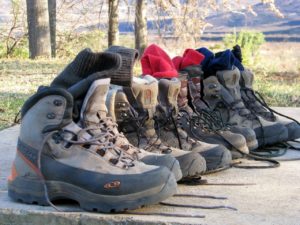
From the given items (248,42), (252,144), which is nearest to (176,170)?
(252,144)

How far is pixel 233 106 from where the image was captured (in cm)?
349

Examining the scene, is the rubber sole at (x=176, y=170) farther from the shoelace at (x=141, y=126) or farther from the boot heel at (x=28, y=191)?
the boot heel at (x=28, y=191)

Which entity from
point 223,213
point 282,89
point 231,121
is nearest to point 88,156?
point 223,213

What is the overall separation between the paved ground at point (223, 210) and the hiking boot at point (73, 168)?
54 millimetres

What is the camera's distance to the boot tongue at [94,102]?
2234mm

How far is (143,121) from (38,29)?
466 inches

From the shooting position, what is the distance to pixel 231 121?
3457 mm

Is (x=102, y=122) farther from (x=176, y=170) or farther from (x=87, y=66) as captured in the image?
(x=176, y=170)

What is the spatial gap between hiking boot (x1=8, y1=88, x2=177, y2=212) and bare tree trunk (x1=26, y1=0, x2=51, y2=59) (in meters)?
11.8

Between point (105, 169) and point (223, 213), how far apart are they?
44 centimetres

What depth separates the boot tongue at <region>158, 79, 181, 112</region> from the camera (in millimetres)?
2848

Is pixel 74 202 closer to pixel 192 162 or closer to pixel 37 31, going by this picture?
pixel 192 162

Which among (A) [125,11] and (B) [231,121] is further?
(A) [125,11]

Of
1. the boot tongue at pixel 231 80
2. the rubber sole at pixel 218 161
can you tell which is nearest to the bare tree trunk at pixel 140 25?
the boot tongue at pixel 231 80
